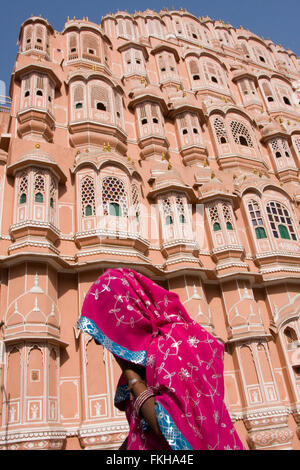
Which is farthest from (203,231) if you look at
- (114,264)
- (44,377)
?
(44,377)

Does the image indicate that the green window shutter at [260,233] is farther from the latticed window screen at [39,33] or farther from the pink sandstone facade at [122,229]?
the latticed window screen at [39,33]

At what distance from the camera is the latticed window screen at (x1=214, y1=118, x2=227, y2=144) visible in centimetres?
1764

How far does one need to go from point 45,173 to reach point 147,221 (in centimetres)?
375

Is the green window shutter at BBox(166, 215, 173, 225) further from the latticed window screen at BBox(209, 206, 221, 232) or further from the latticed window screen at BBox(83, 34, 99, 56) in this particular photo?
the latticed window screen at BBox(83, 34, 99, 56)

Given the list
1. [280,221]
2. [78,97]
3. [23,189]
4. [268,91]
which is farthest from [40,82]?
[268,91]

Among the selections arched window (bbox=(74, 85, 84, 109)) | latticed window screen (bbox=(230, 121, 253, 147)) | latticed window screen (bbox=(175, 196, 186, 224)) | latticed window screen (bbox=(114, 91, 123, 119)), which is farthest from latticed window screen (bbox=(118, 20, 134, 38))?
latticed window screen (bbox=(175, 196, 186, 224))

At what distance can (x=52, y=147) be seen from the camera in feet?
41.7

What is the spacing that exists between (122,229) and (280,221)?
22.2ft

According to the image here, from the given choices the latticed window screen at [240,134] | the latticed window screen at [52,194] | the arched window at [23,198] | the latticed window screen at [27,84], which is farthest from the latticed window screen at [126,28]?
the arched window at [23,198]

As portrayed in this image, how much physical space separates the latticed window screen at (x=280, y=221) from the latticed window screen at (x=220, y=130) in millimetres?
4483

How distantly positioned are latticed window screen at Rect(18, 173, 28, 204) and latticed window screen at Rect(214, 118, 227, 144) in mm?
9891

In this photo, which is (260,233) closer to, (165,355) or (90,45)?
(165,355)

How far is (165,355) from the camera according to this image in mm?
2426
